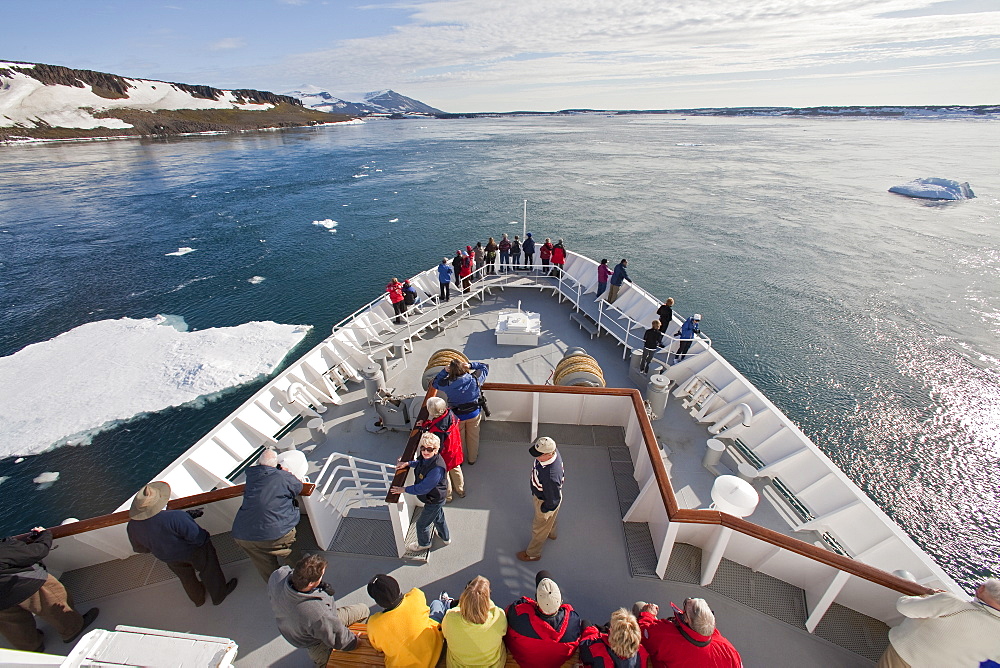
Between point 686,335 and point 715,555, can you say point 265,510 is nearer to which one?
point 715,555

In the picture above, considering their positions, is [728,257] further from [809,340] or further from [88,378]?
[88,378]

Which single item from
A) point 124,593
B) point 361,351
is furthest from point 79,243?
point 124,593

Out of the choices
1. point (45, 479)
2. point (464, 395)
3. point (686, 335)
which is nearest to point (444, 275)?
point (686, 335)

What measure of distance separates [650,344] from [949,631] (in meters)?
5.99

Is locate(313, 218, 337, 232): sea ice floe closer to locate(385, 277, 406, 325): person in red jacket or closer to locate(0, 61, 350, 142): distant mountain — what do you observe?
locate(385, 277, 406, 325): person in red jacket

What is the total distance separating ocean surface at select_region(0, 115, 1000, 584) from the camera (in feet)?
39.0

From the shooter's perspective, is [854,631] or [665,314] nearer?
[854,631]

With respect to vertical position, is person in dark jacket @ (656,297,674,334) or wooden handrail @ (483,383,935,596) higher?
wooden handrail @ (483,383,935,596)

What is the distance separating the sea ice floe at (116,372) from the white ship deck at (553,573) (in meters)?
10.2

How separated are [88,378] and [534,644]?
56.5 ft

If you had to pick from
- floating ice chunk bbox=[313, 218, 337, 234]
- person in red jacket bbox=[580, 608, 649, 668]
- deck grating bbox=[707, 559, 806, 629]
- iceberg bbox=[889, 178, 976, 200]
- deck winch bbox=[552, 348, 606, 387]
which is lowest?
floating ice chunk bbox=[313, 218, 337, 234]

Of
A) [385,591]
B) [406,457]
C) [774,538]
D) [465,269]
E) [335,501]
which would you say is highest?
[385,591]

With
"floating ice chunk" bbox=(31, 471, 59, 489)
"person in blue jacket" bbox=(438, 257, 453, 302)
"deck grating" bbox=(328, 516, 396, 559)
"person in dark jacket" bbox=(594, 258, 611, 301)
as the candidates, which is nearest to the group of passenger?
"deck grating" bbox=(328, 516, 396, 559)

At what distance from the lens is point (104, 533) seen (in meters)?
4.52
